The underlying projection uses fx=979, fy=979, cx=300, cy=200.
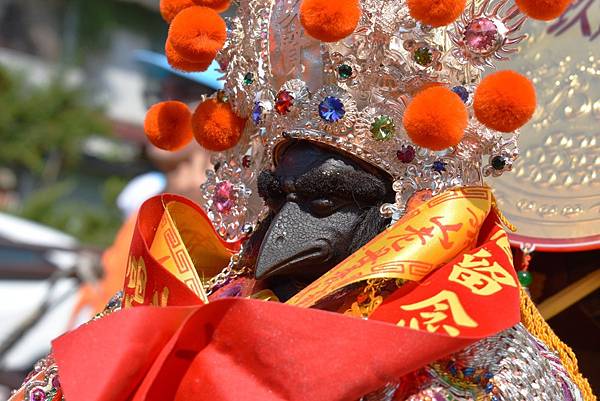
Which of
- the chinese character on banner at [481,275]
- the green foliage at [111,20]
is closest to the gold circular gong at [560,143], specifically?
the chinese character on banner at [481,275]

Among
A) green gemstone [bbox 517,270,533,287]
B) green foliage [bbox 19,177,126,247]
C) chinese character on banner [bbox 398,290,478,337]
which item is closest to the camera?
chinese character on banner [bbox 398,290,478,337]

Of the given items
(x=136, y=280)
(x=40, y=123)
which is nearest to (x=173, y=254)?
(x=136, y=280)

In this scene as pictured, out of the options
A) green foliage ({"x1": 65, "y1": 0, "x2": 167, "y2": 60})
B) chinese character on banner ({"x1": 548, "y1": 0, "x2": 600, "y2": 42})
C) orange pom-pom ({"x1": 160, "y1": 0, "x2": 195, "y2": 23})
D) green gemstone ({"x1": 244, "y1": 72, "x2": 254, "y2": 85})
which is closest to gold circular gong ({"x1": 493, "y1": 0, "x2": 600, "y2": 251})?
chinese character on banner ({"x1": 548, "y1": 0, "x2": 600, "y2": 42})

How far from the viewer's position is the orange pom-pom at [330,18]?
1.42m

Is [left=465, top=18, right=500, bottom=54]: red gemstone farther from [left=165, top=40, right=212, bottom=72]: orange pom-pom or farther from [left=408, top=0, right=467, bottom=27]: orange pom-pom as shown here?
[left=165, top=40, right=212, bottom=72]: orange pom-pom

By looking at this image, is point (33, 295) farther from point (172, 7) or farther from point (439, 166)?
point (439, 166)

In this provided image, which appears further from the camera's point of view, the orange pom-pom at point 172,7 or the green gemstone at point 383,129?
the orange pom-pom at point 172,7

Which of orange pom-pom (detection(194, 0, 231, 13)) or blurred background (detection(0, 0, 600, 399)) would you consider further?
blurred background (detection(0, 0, 600, 399))

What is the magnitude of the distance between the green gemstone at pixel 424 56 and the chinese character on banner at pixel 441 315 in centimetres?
36

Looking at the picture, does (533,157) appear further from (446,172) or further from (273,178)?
(273,178)

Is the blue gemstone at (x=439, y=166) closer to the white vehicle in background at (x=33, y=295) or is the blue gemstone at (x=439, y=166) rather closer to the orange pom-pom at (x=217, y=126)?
the orange pom-pom at (x=217, y=126)

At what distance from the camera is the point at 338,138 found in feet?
4.96

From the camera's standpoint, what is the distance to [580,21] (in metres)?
2.04

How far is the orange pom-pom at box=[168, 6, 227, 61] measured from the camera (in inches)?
62.9
